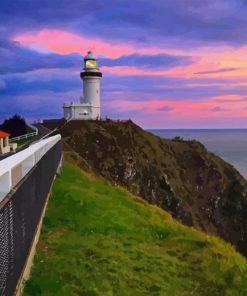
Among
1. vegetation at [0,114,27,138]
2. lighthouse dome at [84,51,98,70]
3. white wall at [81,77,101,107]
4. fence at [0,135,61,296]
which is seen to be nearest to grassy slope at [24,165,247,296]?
fence at [0,135,61,296]

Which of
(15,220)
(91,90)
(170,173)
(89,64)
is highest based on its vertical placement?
(89,64)

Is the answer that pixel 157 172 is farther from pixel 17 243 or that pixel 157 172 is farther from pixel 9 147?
pixel 17 243

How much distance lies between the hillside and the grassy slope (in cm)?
4439

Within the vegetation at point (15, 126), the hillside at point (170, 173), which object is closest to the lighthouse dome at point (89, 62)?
the hillside at point (170, 173)

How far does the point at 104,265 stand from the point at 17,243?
11.7ft

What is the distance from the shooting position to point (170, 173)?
77.9m

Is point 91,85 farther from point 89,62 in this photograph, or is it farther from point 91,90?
point 89,62

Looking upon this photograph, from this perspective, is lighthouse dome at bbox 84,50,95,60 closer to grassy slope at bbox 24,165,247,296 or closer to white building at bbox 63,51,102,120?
white building at bbox 63,51,102,120

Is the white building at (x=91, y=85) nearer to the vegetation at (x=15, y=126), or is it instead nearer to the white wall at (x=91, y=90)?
the white wall at (x=91, y=90)

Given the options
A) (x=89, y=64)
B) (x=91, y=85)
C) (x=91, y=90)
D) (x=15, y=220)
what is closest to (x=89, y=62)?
(x=89, y=64)

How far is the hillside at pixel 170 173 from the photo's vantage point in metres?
67.8

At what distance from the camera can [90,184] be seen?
73.8 ft

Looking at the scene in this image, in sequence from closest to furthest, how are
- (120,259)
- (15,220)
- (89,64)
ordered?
(15,220) < (120,259) < (89,64)

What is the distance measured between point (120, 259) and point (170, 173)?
2641 inches
